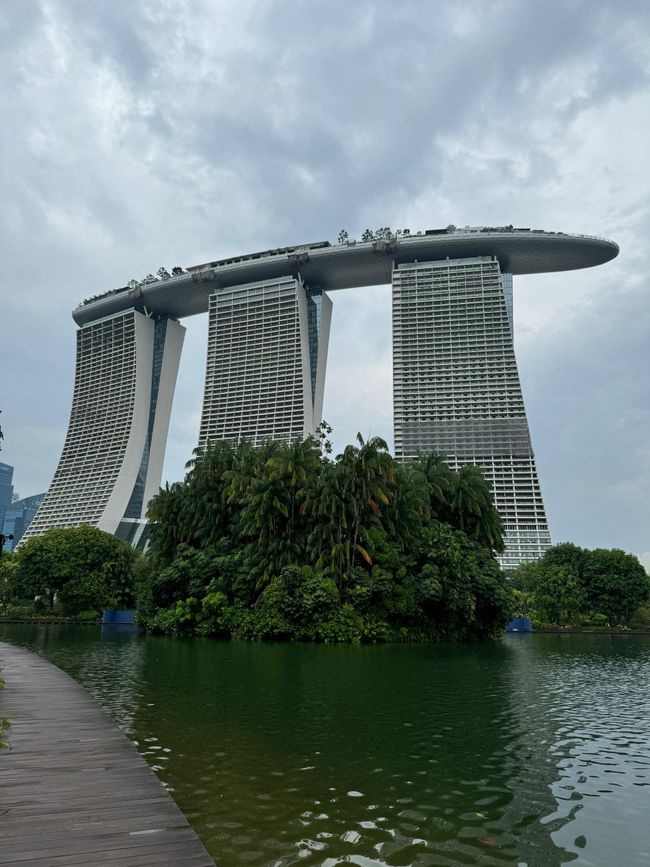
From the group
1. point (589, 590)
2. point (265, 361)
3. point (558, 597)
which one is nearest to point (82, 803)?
point (558, 597)

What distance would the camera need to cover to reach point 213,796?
8453 millimetres

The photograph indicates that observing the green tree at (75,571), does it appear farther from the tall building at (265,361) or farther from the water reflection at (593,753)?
the tall building at (265,361)

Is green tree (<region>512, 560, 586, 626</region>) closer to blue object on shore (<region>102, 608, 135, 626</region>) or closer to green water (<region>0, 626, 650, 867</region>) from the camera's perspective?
blue object on shore (<region>102, 608, 135, 626</region>)

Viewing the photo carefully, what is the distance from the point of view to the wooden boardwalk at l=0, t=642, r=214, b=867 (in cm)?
568

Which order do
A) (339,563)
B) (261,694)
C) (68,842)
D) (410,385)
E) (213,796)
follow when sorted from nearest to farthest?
(68,842) < (213,796) < (261,694) < (339,563) < (410,385)

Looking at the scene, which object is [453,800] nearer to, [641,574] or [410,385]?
[641,574]

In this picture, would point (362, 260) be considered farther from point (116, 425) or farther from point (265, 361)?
point (116, 425)

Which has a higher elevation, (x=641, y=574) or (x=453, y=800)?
(x=641, y=574)

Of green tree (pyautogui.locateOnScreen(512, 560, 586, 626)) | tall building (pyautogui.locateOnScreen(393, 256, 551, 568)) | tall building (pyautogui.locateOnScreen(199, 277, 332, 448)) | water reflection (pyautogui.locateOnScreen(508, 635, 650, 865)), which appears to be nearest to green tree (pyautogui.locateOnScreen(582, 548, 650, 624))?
green tree (pyautogui.locateOnScreen(512, 560, 586, 626))

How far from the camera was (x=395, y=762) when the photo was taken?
1033cm

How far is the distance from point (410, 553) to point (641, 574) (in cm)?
4011

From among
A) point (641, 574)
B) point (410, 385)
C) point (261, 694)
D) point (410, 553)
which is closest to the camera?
point (261, 694)

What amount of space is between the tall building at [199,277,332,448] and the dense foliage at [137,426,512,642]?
73.8 meters

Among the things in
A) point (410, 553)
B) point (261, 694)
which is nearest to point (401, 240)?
point (410, 553)
